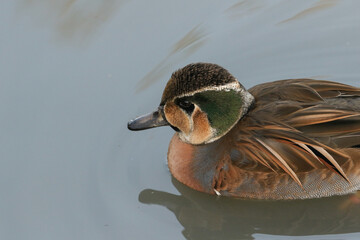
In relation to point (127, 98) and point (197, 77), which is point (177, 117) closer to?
point (197, 77)

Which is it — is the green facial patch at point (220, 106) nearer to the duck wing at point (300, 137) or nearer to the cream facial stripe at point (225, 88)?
the cream facial stripe at point (225, 88)

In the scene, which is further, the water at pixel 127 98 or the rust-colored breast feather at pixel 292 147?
the water at pixel 127 98

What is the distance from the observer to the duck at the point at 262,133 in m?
6.56

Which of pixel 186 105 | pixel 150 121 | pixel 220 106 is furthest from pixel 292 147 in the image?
pixel 150 121

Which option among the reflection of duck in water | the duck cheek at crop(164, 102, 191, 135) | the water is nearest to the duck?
the duck cheek at crop(164, 102, 191, 135)

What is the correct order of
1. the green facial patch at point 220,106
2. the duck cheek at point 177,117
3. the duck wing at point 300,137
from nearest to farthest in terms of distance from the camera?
the duck wing at point 300,137
the green facial patch at point 220,106
the duck cheek at point 177,117

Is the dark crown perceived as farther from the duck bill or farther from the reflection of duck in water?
the reflection of duck in water

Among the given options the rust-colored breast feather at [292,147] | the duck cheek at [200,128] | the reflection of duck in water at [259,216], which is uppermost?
the duck cheek at [200,128]

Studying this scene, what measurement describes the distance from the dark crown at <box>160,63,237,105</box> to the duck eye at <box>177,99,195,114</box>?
13 cm

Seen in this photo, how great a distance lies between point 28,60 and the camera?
8.66 m

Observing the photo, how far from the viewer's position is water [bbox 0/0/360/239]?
6887mm

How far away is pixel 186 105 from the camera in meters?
6.79

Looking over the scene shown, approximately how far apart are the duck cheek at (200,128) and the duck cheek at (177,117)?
72mm

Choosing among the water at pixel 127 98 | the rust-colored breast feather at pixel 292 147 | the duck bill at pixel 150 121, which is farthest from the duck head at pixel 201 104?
the water at pixel 127 98
